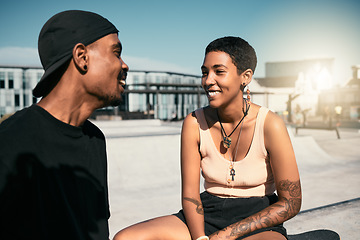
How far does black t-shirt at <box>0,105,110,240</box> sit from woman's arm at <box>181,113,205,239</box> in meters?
0.69

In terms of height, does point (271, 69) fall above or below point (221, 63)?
above

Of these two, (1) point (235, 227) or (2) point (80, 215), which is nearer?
(2) point (80, 215)

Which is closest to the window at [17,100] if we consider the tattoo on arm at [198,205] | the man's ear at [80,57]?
the tattoo on arm at [198,205]

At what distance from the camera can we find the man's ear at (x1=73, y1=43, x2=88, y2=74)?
4.08 feet

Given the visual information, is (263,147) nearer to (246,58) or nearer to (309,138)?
(246,58)

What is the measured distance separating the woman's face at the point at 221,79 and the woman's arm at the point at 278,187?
332 millimetres

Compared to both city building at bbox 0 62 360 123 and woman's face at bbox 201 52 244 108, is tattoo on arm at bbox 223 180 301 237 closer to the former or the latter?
woman's face at bbox 201 52 244 108

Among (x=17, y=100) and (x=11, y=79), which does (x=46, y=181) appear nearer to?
(x=11, y=79)

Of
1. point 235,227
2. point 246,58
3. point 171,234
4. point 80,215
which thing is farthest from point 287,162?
point 80,215

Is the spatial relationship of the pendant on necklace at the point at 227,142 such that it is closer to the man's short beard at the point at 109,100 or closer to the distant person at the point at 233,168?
the distant person at the point at 233,168

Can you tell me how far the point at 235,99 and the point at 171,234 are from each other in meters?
1.04

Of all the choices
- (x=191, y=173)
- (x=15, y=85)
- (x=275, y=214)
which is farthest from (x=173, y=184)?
(x=15, y=85)

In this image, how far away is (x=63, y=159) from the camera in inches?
48.9

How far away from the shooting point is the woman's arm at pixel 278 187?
179 centimetres
